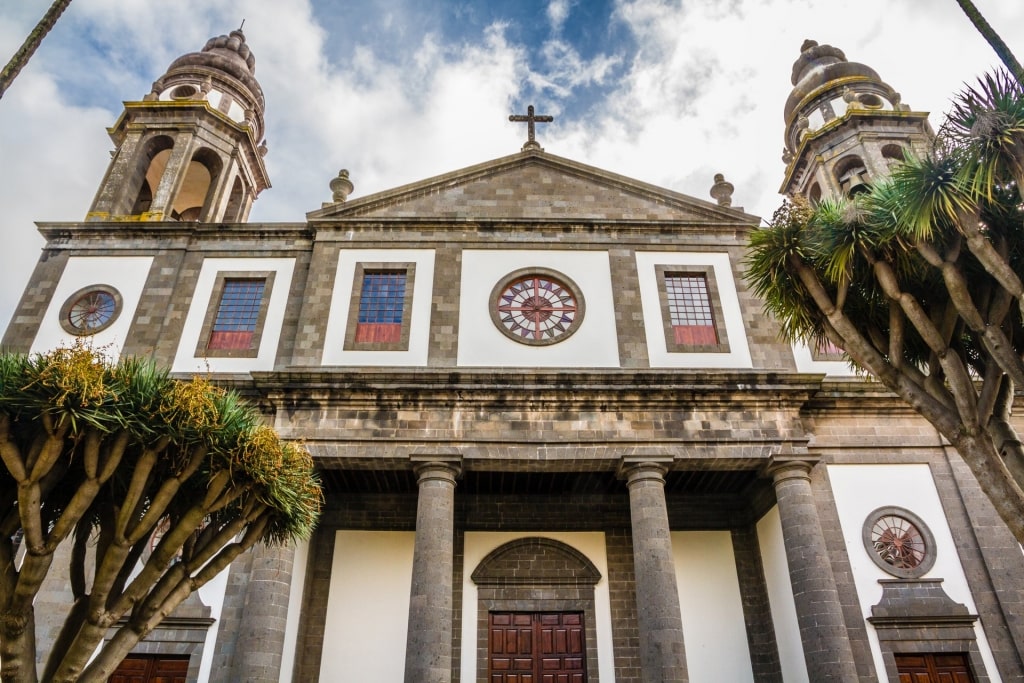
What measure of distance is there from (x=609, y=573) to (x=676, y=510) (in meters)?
2.08

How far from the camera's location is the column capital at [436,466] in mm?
12836

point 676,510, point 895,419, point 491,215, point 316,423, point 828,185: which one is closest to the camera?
point 316,423

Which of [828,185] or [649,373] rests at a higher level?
[828,185]

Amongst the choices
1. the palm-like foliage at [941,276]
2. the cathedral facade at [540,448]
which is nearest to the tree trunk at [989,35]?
the palm-like foliage at [941,276]

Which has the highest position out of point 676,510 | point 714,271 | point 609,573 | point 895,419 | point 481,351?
point 714,271

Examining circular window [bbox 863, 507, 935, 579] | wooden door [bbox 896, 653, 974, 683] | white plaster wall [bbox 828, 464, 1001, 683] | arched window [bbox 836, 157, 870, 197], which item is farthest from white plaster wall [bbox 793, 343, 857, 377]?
arched window [bbox 836, 157, 870, 197]

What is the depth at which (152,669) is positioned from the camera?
12578 millimetres

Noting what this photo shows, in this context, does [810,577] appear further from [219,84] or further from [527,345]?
[219,84]

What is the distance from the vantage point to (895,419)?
14.5 m

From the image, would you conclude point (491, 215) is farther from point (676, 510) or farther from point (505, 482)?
point (676, 510)

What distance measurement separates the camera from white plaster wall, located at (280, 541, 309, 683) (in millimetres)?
12602

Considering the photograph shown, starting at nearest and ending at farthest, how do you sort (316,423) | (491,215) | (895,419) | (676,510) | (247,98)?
(316,423) → (895,419) → (676,510) → (491,215) → (247,98)

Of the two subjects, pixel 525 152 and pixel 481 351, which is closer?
pixel 481 351

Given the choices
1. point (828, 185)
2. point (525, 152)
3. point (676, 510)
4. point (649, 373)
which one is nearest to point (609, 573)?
point (676, 510)
